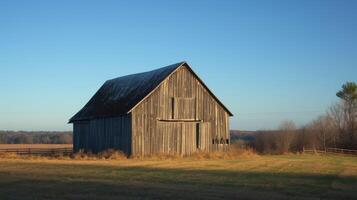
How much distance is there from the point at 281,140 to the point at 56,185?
5760 centimetres

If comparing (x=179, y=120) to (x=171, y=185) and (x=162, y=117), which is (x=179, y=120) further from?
(x=171, y=185)

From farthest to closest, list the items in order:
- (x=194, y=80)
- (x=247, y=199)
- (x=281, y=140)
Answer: (x=281, y=140), (x=194, y=80), (x=247, y=199)

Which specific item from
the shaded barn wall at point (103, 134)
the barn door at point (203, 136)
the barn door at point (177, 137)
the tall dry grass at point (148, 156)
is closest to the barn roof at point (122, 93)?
the shaded barn wall at point (103, 134)

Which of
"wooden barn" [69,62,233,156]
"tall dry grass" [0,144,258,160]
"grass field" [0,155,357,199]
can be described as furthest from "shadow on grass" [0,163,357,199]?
"wooden barn" [69,62,233,156]

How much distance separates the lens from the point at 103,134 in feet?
143

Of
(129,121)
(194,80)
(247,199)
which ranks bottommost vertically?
(247,199)

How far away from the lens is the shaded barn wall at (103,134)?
40.4m

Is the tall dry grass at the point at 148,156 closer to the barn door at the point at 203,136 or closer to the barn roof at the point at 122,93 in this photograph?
the barn door at the point at 203,136

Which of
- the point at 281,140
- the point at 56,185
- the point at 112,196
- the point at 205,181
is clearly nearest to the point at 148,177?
the point at 205,181

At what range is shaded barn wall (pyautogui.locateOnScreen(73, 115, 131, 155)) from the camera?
4044 cm

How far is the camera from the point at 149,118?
40.5 metres

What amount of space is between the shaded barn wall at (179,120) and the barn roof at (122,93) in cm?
58

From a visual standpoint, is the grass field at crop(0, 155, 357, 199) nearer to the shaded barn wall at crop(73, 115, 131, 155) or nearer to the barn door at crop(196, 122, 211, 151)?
the shaded barn wall at crop(73, 115, 131, 155)

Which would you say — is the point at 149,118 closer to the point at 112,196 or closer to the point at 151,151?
the point at 151,151
